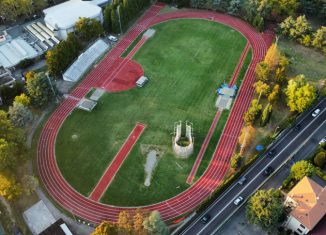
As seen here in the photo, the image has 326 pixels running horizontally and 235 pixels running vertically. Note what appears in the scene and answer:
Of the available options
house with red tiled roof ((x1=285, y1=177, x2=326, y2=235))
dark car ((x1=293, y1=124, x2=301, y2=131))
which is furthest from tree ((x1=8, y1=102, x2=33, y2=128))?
dark car ((x1=293, y1=124, x2=301, y2=131))

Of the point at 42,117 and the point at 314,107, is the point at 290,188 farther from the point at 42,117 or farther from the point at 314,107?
the point at 42,117

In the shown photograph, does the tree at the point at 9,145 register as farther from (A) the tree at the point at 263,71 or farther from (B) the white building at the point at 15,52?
(A) the tree at the point at 263,71

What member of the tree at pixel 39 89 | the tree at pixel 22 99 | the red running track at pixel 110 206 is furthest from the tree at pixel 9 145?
the tree at pixel 39 89

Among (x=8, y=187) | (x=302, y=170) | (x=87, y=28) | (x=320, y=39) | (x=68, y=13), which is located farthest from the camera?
(x=68, y=13)

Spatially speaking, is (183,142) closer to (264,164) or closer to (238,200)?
(238,200)

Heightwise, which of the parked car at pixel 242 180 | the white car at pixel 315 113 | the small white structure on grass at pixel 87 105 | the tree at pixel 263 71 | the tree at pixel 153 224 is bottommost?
the parked car at pixel 242 180

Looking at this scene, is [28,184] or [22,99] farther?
[22,99]

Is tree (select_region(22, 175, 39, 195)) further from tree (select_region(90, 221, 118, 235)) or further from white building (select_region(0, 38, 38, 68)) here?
white building (select_region(0, 38, 38, 68))

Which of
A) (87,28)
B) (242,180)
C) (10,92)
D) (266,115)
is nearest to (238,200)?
(242,180)
